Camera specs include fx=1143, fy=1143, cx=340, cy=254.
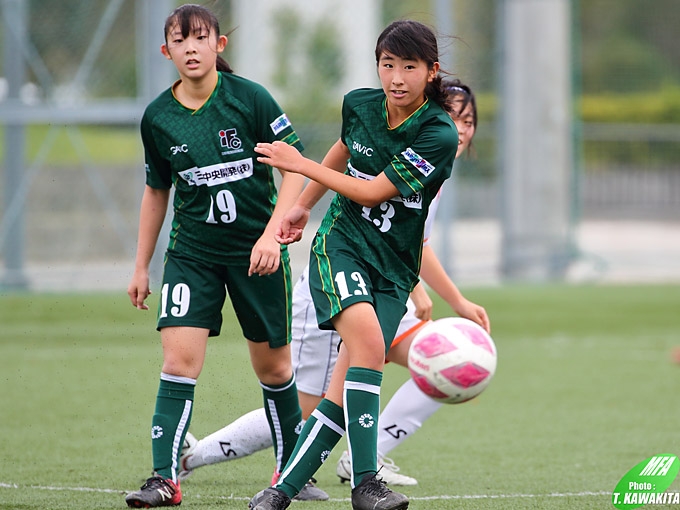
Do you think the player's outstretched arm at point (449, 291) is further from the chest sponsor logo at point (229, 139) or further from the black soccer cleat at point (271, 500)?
the black soccer cleat at point (271, 500)

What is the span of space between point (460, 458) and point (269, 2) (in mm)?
10540

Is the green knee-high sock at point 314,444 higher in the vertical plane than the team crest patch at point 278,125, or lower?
lower

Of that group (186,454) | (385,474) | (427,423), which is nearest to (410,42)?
(385,474)

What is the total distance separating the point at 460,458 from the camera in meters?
5.62

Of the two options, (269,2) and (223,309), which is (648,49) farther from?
(223,309)

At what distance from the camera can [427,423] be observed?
680 centimetres

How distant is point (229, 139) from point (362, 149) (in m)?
0.62

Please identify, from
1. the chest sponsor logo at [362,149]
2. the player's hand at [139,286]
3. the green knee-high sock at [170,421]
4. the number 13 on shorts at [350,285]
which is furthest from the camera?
the player's hand at [139,286]

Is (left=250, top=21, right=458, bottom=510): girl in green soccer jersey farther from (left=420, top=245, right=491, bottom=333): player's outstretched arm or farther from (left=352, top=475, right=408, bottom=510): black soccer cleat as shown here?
(left=420, top=245, right=491, bottom=333): player's outstretched arm

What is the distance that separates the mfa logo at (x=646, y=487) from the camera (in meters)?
4.24

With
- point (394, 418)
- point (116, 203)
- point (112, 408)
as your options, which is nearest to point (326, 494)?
point (394, 418)

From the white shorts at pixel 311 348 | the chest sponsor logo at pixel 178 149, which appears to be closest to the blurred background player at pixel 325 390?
the white shorts at pixel 311 348

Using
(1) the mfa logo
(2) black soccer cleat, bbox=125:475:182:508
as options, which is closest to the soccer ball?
(1) the mfa logo

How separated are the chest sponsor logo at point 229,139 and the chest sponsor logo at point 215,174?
0.06m
